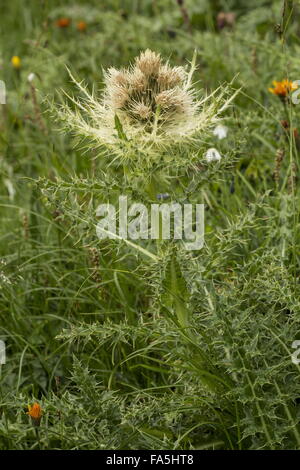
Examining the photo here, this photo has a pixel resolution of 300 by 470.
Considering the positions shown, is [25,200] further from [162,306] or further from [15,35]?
[15,35]

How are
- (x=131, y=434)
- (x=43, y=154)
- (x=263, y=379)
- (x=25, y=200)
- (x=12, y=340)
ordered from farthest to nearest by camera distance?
(x=43, y=154)
(x=25, y=200)
(x=12, y=340)
(x=131, y=434)
(x=263, y=379)

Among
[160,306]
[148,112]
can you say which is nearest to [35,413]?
[160,306]

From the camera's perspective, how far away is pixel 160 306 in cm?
218

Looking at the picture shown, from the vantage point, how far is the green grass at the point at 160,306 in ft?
6.86

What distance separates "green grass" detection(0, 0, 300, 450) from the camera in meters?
2.09

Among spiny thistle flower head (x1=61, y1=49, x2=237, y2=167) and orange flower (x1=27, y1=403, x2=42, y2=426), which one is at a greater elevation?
spiny thistle flower head (x1=61, y1=49, x2=237, y2=167)

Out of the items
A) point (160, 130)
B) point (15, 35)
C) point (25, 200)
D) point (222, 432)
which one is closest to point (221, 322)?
point (222, 432)

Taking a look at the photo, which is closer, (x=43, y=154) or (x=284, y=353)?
(x=284, y=353)

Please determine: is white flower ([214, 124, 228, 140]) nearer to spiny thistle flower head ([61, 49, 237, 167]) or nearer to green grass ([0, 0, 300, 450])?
green grass ([0, 0, 300, 450])

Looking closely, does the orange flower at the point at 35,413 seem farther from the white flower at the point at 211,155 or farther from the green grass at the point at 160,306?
the white flower at the point at 211,155

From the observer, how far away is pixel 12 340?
8.96 feet

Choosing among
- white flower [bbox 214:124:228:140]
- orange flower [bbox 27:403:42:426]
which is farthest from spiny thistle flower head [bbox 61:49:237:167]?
white flower [bbox 214:124:228:140]

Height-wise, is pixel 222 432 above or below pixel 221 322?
below
